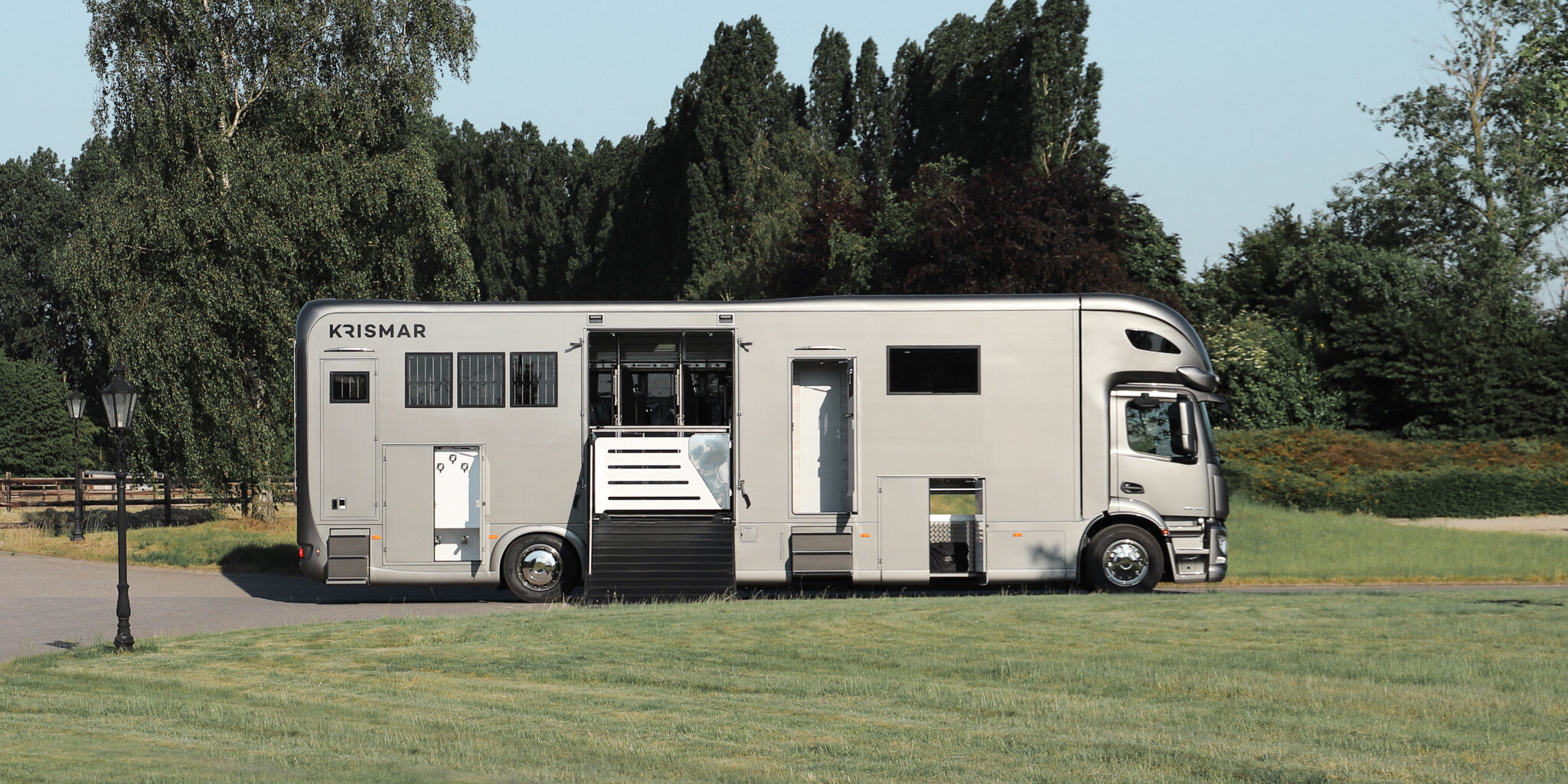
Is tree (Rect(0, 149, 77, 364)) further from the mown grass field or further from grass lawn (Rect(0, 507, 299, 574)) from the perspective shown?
the mown grass field

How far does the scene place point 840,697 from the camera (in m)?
10.8

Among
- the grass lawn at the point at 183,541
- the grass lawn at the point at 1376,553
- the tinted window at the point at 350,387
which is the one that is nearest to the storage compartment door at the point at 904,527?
the grass lawn at the point at 1376,553

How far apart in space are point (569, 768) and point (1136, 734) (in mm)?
3537

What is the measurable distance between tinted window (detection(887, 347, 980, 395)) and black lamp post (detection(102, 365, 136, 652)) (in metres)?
8.64

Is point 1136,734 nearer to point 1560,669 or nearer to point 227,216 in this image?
point 1560,669

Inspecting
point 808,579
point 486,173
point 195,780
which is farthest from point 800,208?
point 486,173

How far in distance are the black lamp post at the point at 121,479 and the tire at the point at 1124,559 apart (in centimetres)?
1075

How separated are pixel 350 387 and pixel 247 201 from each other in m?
12.4

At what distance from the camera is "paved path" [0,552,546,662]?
16422 mm

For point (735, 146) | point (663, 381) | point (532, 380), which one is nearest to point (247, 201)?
point (532, 380)

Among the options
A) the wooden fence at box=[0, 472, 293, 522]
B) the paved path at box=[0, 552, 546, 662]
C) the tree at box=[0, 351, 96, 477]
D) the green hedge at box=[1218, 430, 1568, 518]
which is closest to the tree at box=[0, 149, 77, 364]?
the tree at box=[0, 351, 96, 477]

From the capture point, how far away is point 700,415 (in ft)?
60.6

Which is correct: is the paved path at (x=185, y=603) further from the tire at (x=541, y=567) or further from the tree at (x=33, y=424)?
the tree at (x=33, y=424)

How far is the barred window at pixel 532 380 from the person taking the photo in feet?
58.7
